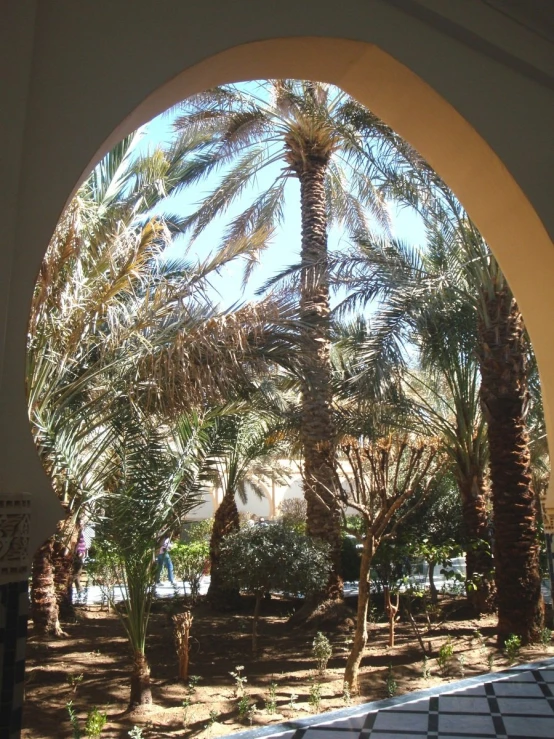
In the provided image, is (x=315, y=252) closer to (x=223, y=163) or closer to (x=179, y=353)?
(x=223, y=163)

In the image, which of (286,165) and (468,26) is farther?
(286,165)

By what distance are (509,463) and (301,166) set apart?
6.05 metres

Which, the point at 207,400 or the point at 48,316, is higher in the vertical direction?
the point at 48,316

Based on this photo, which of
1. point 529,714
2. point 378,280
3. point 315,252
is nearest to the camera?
point 529,714

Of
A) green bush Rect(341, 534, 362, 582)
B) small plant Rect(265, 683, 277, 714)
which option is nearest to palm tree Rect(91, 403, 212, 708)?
small plant Rect(265, 683, 277, 714)

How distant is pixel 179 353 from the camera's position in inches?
246

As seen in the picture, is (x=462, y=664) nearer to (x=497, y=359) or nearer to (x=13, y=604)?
(x=497, y=359)

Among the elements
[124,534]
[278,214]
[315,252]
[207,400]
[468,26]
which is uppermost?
[278,214]

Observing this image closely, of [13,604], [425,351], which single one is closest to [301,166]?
[425,351]

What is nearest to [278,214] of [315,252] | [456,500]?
[315,252]

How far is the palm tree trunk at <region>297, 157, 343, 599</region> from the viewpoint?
1002 cm

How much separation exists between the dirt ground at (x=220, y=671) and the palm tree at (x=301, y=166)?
162 centimetres

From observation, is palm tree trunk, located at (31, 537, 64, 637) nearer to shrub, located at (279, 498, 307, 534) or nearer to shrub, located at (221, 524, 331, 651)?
shrub, located at (221, 524, 331, 651)

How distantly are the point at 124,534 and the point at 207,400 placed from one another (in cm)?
151
